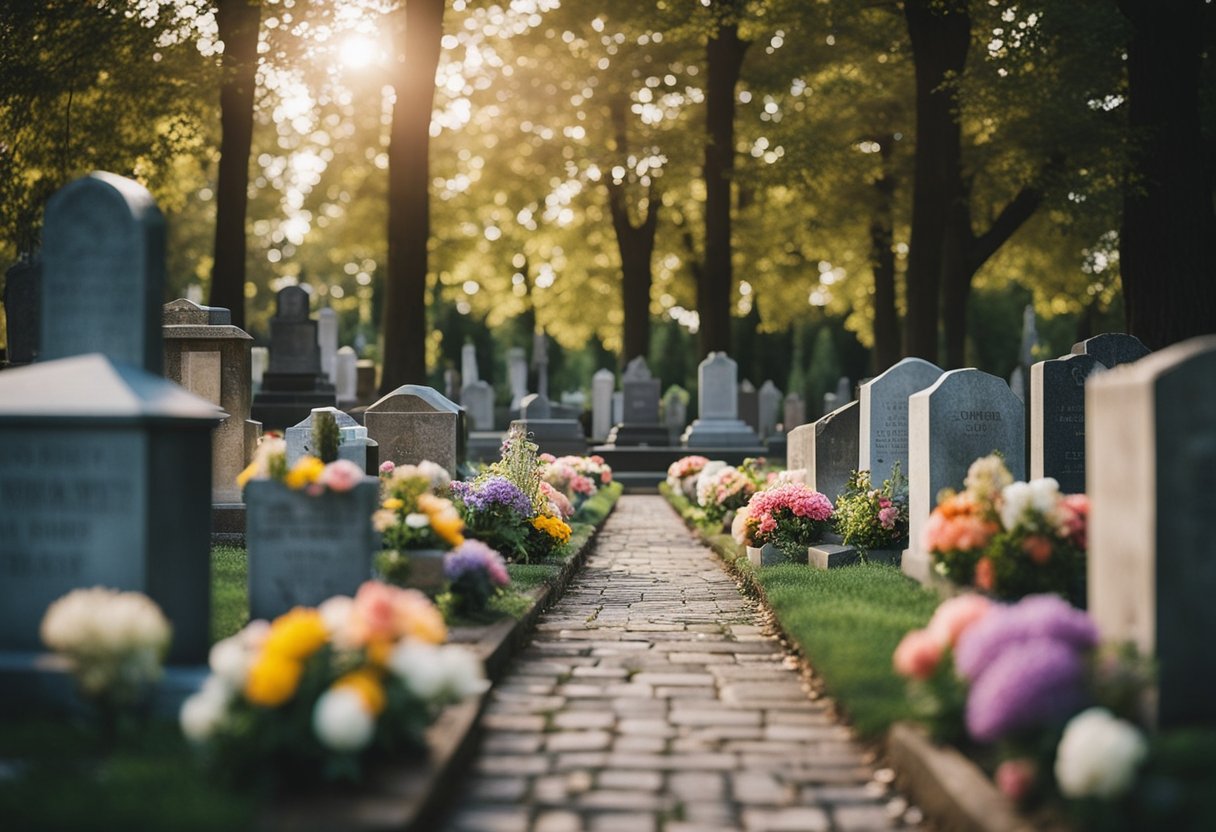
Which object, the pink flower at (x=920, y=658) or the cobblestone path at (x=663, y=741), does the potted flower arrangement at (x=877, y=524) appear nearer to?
the cobblestone path at (x=663, y=741)

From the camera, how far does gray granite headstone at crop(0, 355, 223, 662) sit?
5285mm

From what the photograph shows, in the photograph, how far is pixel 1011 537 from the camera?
711 cm

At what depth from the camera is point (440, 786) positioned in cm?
452

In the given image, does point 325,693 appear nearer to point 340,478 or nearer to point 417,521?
point 340,478

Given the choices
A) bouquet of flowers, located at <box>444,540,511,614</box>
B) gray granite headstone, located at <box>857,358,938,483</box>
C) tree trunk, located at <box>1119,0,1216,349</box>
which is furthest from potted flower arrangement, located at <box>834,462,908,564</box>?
tree trunk, located at <box>1119,0,1216,349</box>

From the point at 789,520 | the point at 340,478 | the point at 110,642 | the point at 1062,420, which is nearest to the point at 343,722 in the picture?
the point at 110,642

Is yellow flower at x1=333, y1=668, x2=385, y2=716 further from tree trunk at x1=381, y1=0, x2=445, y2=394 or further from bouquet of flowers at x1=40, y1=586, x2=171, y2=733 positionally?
tree trunk at x1=381, y1=0, x2=445, y2=394

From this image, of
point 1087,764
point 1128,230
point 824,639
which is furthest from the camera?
point 1128,230

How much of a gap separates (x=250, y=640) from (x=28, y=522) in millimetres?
1506

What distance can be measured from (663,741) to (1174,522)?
2.45 meters

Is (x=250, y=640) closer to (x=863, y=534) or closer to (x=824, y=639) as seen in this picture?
(x=824, y=639)

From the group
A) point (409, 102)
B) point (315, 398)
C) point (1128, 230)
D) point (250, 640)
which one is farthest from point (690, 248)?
point (250, 640)

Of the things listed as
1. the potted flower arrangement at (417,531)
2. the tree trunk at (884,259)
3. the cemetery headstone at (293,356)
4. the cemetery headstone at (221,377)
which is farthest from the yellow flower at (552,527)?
the tree trunk at (884,259)

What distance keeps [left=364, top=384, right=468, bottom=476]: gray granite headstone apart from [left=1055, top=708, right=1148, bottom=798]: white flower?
10386 mm
